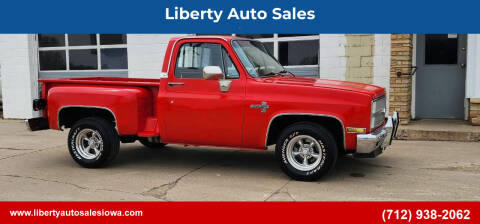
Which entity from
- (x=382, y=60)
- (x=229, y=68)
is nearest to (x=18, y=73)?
(x=229, y=68)

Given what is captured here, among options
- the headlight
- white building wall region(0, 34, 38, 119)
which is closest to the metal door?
the headlight

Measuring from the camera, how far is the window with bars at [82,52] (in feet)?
41.9

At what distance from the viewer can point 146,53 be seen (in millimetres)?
12039

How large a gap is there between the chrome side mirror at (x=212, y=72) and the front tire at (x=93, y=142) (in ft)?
5.69

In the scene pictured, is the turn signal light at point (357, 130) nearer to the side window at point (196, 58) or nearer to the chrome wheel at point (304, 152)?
the chrome wheel at point (304, 152)

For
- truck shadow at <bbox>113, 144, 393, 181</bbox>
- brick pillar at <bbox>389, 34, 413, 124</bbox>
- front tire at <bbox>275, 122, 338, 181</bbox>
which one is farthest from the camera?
brick pillar at <bbox>389, 34, 413, 124</bbox>

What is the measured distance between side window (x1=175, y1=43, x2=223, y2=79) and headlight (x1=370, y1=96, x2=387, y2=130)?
2.04 meters

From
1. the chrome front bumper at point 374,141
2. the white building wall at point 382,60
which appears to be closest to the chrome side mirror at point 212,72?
the chrome front bumper at point 374,141

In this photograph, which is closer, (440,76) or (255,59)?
(255,59)

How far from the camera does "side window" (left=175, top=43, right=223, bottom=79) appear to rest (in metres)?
6.54

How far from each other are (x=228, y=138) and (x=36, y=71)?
30.5 ft

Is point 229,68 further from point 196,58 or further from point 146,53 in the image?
point 146,53

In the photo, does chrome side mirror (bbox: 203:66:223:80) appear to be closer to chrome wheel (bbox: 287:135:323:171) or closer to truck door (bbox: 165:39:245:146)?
truck door (bbox: 165:39:245:146)

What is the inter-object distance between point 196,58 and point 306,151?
1951mm
